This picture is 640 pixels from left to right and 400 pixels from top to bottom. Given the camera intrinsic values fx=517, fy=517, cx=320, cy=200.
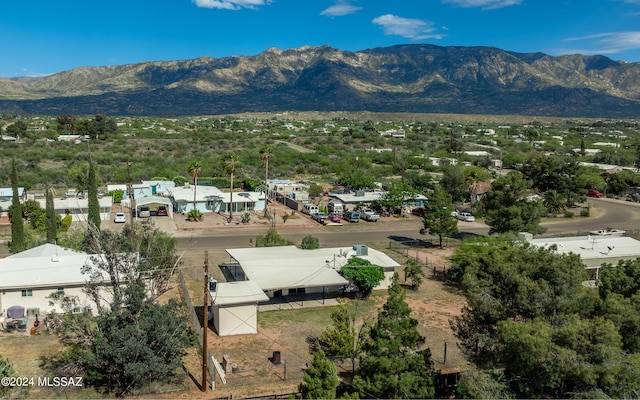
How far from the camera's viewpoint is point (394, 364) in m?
16.0

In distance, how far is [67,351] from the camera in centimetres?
2003

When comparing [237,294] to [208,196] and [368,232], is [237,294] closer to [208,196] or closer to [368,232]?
[368,232]

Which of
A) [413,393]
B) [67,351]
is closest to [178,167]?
[67,351]

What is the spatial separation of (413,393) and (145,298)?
33.7ft

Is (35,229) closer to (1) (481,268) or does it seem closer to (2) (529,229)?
(1) (481,268)

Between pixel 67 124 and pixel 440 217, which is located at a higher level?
pixel 67 124

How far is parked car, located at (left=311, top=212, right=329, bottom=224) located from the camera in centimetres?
5024

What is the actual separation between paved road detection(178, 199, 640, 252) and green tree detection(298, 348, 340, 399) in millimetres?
24755

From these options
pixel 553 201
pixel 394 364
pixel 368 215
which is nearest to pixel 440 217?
pixel 368 215

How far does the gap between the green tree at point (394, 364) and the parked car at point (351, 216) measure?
33427 mm

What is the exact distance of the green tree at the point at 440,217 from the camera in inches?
1586

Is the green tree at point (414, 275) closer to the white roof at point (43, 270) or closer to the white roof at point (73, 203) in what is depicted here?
the white roof at point (43, 270)

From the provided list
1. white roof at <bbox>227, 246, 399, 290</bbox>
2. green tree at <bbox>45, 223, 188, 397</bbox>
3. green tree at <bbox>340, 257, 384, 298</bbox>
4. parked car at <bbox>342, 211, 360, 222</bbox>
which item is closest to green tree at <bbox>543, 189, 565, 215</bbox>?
parked car at <bbox>342, 211, 360, 222</bbox>

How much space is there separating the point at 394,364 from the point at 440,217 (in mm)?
26014
